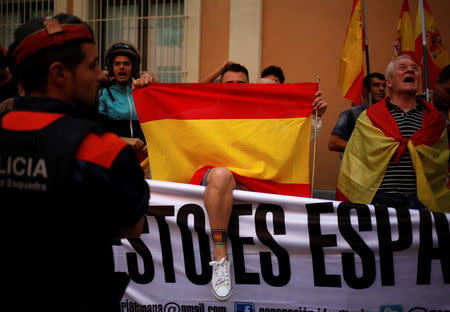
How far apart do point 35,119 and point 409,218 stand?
8.37 ft

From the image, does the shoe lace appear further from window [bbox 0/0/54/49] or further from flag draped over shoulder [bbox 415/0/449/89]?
window [bbox 0/0/54/49]

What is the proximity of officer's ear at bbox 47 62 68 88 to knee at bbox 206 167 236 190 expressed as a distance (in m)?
1.75

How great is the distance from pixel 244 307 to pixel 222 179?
2.87 ft

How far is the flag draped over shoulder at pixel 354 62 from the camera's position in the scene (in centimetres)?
464

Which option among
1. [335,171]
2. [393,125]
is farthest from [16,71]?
[335,171]

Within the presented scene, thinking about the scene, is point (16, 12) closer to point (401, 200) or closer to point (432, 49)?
point (432, 49)

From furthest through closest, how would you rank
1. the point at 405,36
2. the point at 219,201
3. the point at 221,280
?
the point at 405,36 → the point at 219,201 → the point at 221,280

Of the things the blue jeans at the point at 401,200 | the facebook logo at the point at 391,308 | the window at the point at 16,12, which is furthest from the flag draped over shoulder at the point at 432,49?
the window at the point at 16,12

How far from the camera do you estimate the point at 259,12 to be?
6.27m

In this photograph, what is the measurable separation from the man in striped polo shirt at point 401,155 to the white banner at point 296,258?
334mm

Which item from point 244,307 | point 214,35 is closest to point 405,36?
point 214,35

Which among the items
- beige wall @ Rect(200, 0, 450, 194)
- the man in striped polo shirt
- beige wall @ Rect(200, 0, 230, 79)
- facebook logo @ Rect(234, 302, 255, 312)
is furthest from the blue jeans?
beige wall @ Rect(200, 0, 230, 79)

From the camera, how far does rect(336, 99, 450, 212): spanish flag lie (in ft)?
10.6

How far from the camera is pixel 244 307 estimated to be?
286 centimetres
